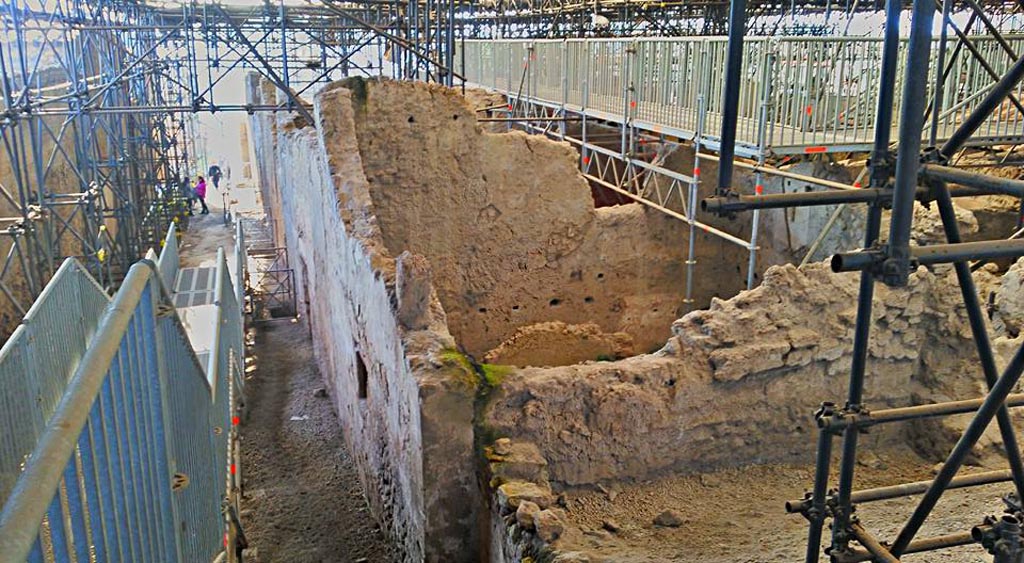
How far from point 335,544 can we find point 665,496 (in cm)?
273

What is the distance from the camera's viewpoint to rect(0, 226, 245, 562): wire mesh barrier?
1.65 metres

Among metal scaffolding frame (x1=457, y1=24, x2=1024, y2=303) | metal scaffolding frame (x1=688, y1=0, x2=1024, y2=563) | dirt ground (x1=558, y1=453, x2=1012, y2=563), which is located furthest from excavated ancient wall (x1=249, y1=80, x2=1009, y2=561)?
metal scaffolding frame (x1=688, y1=0, x2=1024, y2=563)

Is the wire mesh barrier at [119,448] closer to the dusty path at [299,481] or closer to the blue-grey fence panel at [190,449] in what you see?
the blue-grey fence panel at [190,449]

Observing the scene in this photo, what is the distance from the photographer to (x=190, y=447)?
141 inches

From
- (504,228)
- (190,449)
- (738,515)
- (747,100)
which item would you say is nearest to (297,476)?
(504,228)

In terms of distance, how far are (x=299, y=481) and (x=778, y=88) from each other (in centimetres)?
559

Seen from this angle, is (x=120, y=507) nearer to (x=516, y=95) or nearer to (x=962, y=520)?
(x=962, y=520)

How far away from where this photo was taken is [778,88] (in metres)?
7.91

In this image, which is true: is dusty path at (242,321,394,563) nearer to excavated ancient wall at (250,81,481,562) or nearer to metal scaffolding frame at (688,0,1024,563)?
excavated ancient wall at (250,81,481,562)

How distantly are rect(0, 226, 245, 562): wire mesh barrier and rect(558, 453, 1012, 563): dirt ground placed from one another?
2.04 m

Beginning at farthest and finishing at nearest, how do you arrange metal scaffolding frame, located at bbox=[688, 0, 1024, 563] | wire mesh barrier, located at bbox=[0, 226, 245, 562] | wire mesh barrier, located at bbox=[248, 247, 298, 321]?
wire mesh barrier, located at bbox=[248, 247, 298, 321]
metal scaffolding frame, located at bbox=[688, 0, 1024, 563]
wire mesh barrier, located at bbox=[0, 226, 245, 562]

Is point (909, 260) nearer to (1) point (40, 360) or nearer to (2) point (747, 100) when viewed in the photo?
(1) point (40, 360)

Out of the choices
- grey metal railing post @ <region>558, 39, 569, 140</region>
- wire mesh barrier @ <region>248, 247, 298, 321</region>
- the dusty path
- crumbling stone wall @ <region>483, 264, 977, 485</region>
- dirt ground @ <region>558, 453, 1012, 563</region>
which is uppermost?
grey metal railing post @ <region>558, 39, 569, 140</region>

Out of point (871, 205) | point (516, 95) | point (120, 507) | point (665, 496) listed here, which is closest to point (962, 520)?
point (665, 496)
